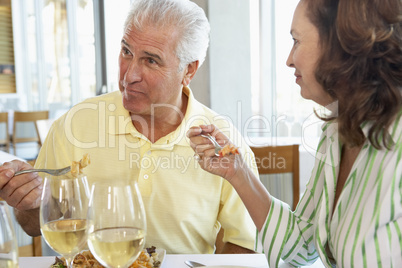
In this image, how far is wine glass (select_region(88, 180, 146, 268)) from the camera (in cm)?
79

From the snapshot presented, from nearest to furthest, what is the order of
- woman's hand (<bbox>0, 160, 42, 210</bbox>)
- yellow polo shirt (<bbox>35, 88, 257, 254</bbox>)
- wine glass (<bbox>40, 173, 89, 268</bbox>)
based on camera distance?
wine glass (<bbox>40, 173, 89, 268</bbox>) < woman's hand (<bbox>0, 160, 42, 210</bbox>) < yellow polo shirt (<bbox>35, 88, 257, 254</bbox>)

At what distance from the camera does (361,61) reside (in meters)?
1.09

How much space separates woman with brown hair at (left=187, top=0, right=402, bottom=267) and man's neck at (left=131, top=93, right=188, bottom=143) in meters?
0.48

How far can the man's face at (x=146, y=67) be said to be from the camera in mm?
1639

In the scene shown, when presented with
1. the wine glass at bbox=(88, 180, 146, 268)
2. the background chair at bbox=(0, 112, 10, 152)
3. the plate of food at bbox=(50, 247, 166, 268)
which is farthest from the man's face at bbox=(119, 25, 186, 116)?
the background chair at bbox=(0, 112, 10, 152)

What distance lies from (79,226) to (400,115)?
0.75 m

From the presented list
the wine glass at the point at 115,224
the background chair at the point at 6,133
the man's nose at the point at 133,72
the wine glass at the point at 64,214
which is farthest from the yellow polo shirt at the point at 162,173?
the background chair at the point at 6,133

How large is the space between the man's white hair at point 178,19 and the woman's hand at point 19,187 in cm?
64

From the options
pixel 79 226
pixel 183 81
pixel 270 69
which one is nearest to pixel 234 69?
pixel 270 69

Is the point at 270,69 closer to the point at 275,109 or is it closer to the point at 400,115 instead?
the point at 275,109

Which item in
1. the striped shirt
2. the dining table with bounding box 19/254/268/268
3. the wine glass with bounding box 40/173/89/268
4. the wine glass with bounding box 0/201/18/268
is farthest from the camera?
the dining table with bounding box 19/254/268/268

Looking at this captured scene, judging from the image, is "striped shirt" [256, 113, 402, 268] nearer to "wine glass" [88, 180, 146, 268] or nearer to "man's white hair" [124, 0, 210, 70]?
"wine glass" [88, 180, 146, 268]

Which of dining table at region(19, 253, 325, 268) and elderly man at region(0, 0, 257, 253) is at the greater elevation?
elderly man at region(0, 0, 257, 253)

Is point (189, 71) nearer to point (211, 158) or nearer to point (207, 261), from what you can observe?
point (211, 158)
